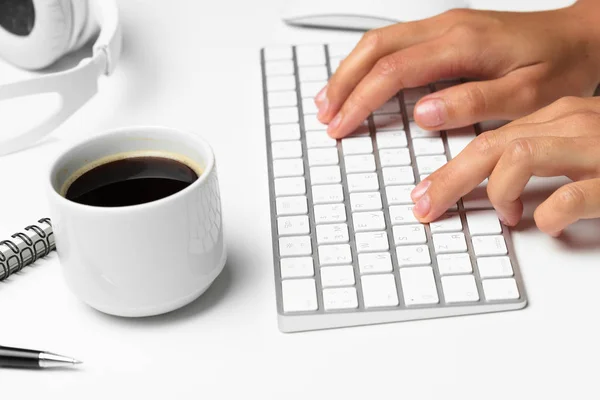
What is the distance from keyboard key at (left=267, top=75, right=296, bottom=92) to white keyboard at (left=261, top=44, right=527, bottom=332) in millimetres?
22

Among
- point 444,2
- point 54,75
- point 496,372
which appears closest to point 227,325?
point 496,372

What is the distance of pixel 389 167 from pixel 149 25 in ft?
1.41

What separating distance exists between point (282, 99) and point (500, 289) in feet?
1.03

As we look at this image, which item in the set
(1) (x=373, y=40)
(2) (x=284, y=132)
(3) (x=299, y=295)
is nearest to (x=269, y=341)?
(3) (x=299, y=295)

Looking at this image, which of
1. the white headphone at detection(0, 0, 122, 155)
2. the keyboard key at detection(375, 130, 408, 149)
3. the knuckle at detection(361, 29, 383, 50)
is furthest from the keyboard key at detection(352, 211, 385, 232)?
the white headphone at detection(0, 0, 122, 155)

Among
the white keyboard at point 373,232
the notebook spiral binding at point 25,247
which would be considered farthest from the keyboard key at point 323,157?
the notebook spiral binding at point 25,247

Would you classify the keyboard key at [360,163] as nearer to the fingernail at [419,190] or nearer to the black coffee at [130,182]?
the fingernail at [419,190]

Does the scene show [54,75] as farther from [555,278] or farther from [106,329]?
[555,278]

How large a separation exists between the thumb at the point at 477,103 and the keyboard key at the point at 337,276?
0.20m

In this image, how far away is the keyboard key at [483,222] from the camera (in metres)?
0.61

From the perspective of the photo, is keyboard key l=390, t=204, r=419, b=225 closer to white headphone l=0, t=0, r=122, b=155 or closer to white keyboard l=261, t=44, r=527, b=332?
white keyboard l=261, t=44, r=527, b=332

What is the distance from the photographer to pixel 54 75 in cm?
74

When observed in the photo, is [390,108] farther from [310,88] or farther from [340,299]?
[340,299]

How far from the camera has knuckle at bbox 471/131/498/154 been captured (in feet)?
2.08
